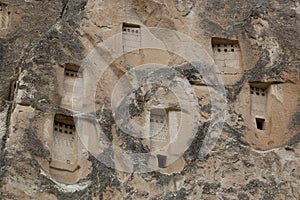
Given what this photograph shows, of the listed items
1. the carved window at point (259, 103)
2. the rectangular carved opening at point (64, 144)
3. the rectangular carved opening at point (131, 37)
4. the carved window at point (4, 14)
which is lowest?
the rectangular carved opening at point (64, 144)

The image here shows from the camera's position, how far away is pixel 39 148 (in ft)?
45.9

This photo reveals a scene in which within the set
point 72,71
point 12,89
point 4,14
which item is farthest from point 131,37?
point 4,14

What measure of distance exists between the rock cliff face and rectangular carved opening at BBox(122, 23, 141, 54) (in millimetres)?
20

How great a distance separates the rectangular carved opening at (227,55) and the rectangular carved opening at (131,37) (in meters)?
1.50

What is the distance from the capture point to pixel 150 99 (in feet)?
49.3

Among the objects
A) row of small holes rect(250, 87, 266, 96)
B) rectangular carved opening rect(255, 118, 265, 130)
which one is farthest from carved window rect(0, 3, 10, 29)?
rectangular carved opening rect(255, 118, 265, 130)

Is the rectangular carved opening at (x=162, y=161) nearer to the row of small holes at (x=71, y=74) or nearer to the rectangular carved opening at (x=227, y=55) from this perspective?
the row of small holes at (x=71, y=74)

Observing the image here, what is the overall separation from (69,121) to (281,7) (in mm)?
5278

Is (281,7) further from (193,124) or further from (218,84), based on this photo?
(193,124)

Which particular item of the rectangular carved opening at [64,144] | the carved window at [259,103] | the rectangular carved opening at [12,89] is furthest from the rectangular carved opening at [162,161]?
the rectangular carved opening at [12,89]

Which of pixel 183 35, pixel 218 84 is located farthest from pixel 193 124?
pixel 183 35

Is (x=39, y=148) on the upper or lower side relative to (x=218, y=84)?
lower

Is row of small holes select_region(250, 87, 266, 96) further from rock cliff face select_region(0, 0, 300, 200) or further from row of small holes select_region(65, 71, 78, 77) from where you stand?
row of small holes select_region(65, 71, 78, 77)

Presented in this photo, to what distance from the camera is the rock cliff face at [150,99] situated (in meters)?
13.9
